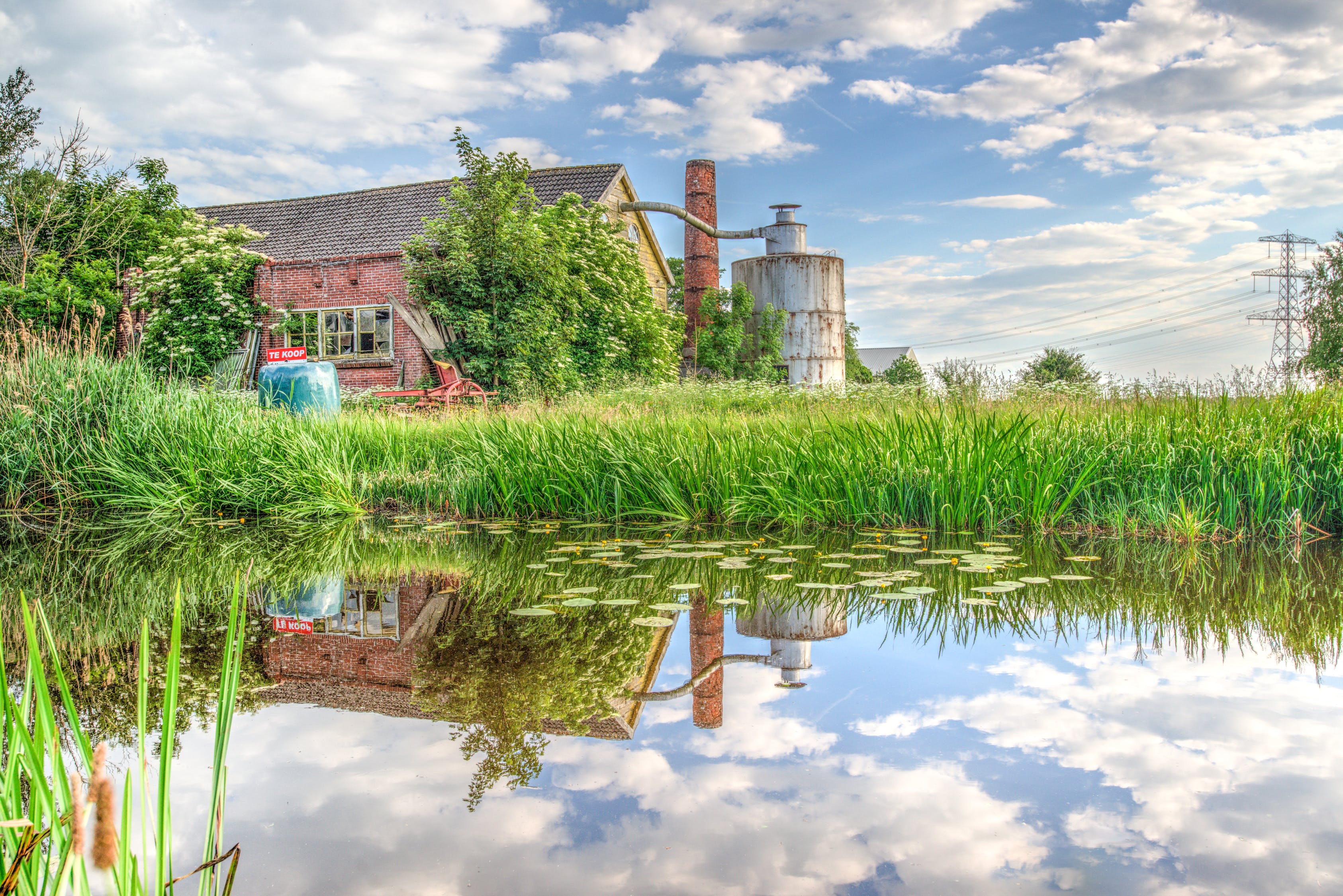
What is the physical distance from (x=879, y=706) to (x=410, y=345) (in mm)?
15532

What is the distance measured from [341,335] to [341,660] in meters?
15.7

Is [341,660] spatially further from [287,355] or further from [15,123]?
[15,123]

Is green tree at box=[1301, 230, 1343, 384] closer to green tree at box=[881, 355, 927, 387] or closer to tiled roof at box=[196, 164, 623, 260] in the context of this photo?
green tree at box=[881, 355, 927, 387]

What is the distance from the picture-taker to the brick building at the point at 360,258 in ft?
55.3

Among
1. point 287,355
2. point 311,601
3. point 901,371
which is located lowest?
point 311,601

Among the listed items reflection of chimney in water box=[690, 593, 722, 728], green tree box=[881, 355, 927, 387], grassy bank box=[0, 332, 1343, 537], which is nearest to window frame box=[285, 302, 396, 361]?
grassy bank box=[0, 332, 1343, 537]

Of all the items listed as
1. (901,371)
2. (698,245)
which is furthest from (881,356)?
(698,245)

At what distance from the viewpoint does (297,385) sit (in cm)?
995

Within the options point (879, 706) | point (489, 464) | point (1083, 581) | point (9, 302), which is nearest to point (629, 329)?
point (489, 464)

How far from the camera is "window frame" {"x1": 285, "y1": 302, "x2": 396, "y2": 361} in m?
17.0

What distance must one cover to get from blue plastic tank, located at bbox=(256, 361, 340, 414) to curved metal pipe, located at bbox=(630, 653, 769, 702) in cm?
779

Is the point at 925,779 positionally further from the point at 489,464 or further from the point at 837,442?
the point at 489,464

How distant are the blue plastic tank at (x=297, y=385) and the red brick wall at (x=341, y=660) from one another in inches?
268

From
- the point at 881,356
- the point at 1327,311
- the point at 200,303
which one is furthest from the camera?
the point at 881,356
